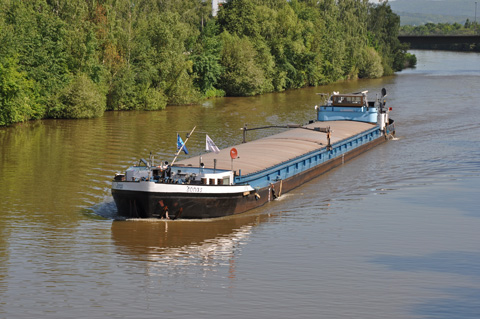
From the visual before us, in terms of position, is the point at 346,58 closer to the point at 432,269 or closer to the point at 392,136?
the point at 392,136

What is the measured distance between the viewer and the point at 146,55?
7512 centimetres

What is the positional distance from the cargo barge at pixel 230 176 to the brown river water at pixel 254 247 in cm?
56

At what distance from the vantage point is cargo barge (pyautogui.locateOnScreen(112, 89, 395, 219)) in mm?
28031

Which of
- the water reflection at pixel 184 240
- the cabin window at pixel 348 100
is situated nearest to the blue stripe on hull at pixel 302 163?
the water reflection at pixel 184 240

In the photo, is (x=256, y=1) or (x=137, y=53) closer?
(x=137, y=53)

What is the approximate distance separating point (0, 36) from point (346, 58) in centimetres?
7751

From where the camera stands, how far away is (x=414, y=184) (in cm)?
3747

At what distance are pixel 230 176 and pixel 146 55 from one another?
48.0 m

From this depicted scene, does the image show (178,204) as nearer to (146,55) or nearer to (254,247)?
(254,247)

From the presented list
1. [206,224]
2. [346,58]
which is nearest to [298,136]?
[206,224]

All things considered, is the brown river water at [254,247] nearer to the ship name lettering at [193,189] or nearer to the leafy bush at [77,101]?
the ship name lettering at [193,189]

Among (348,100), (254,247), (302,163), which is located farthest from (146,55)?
(254,247)

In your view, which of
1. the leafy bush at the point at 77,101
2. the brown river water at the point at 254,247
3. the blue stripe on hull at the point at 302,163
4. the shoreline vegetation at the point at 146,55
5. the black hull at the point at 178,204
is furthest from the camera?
the leafy bush at the point at 77,101

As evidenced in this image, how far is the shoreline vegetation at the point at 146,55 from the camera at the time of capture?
204 feet
